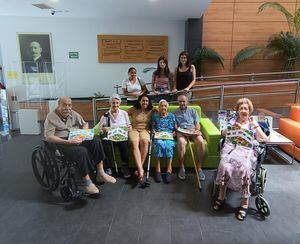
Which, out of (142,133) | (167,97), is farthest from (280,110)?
(142,133)

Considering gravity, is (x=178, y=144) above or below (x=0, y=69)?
below

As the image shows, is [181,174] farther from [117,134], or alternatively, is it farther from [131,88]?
[131,88]

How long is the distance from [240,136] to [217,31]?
4.18 metres

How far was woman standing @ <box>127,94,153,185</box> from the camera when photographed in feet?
9.67

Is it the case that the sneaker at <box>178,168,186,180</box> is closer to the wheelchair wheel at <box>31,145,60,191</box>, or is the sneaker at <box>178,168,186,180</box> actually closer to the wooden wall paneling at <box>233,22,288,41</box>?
the wheelchair wheel at <box>31,145,60,191</box>

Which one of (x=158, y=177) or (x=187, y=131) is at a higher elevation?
(x=187, y=131)

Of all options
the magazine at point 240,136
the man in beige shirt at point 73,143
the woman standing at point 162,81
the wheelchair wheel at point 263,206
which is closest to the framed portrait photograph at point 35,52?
the woman standing at point 162,81

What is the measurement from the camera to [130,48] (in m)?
6.14

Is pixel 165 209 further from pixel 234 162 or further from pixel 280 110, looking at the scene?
pixel 280 110

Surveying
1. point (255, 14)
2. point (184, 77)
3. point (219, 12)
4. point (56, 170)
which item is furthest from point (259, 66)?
point (56, 170)

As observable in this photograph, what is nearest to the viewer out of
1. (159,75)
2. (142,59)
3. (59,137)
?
(59,137)

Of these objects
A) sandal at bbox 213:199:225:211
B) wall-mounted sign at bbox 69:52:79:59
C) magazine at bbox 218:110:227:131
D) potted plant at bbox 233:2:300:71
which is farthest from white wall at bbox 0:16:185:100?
sandal at bbox 213:199:225:211

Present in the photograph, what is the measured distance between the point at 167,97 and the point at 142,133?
3.11 feet

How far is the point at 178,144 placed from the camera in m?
3.02
